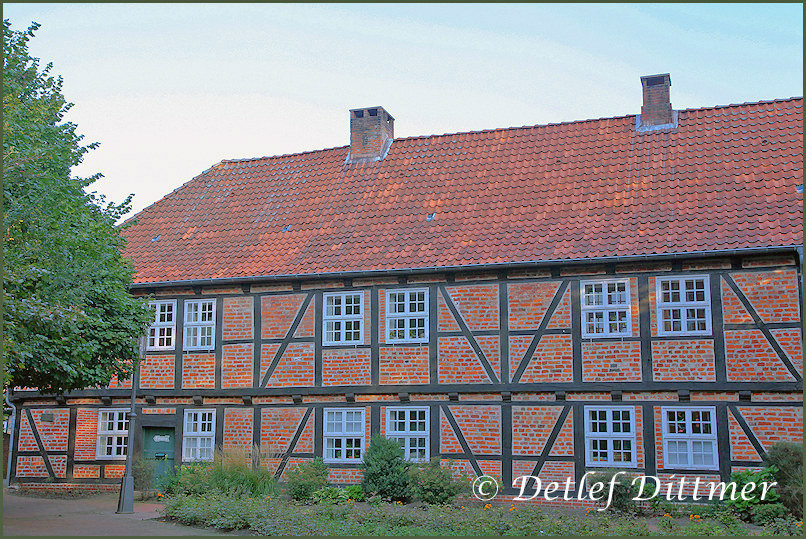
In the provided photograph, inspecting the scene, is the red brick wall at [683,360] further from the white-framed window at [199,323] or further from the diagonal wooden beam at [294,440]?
the white-framed window at [199,323]

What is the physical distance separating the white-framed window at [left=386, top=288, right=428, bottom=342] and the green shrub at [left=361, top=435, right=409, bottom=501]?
2.26 m

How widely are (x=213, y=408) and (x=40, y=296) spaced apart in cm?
708

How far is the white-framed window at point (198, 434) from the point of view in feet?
61.4

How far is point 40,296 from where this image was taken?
1219 centimetres

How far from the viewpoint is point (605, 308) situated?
16.4m

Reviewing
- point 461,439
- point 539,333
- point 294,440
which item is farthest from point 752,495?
point 294,440

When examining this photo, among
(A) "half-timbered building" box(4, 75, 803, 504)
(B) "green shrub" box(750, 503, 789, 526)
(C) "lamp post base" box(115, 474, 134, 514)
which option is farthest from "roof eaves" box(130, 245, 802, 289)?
(C) "lamp post base" box(115, 474, 134, 514)

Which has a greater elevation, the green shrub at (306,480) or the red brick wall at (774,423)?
the red brick wall at (774,423)

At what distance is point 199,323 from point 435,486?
663 centimetres

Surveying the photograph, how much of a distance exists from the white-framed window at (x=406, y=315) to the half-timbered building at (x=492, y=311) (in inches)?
1.8

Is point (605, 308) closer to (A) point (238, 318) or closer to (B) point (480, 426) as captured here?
(B) point (480, 426)

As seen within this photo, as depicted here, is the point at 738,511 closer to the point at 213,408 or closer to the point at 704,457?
the point at 704,457

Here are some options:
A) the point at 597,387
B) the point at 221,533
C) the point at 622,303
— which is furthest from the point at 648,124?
the point at 221,533

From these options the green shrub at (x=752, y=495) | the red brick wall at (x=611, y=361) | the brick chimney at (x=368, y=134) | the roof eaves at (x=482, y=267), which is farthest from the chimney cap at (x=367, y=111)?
the green shrub at (x=752, y=495)
